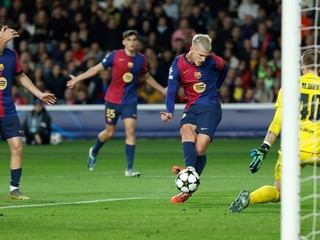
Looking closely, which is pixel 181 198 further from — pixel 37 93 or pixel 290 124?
pixel 290 124

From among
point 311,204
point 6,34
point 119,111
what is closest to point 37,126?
point 119,111

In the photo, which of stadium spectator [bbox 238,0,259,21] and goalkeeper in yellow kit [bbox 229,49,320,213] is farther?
stadium spectator [bbox 238,0,259,21]

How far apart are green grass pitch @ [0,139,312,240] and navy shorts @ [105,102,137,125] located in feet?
3.08

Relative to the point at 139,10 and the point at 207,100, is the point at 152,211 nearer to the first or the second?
the point at 207,100

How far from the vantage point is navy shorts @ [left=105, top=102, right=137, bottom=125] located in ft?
58.6

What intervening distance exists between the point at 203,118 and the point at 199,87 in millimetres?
439

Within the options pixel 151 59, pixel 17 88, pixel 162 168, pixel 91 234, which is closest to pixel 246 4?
pixel 151 59

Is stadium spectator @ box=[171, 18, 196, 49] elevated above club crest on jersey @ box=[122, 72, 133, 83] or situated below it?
above

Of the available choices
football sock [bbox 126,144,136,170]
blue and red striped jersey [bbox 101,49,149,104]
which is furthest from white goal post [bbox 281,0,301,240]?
blue and red striped jersey [bbox 101,49,149,104]

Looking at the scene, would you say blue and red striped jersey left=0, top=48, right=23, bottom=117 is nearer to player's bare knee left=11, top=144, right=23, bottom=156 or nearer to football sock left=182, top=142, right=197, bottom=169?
player's bare knee left=11, top=144, right=23, bottom=156

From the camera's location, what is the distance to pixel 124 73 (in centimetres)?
1809

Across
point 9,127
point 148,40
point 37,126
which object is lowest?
point 37,126

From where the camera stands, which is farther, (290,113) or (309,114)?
(309,114)

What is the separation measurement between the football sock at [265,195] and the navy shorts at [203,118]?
2081 millimetres
